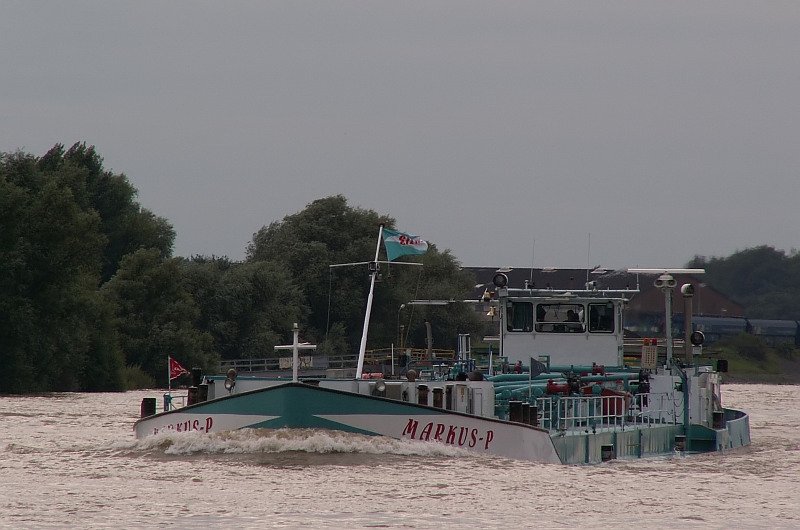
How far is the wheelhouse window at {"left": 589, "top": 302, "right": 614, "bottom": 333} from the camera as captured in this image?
3950 cm

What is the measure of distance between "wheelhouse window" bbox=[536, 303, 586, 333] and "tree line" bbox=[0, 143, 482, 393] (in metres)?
18.7

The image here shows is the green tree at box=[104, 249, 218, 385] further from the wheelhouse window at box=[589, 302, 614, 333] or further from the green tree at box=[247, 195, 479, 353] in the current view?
the wheelhouse window at box=[589, 302, 614, 333]

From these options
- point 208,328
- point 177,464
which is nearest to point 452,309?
point 208,328

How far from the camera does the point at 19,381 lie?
73438 millimetres

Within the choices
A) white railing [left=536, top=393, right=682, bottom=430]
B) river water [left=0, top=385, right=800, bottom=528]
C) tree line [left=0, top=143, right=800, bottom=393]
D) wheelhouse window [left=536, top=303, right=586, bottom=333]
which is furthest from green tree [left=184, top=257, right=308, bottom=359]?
river water [left=0, top=385, right=800, bottom=528]

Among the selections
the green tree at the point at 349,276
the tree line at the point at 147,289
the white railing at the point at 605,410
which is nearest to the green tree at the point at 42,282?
the tree line at the point at 147,289

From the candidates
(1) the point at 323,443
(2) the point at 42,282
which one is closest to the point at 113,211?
(2) the point at 42,282

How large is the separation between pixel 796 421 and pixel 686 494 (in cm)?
3457

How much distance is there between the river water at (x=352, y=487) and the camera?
2478cm

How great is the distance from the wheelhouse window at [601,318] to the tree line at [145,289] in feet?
63.7

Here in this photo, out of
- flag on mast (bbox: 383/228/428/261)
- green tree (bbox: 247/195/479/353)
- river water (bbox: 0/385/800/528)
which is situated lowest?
river water (bbox: 0/385/800/528)

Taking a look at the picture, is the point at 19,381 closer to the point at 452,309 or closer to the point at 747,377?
the point at 452,309

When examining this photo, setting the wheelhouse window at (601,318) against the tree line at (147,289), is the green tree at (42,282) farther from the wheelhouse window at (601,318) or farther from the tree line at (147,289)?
the wheelhouse window at (601,318)

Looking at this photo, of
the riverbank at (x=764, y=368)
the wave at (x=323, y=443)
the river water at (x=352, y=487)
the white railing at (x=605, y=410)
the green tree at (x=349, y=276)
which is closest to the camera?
the river water at (x=352, y=487)
